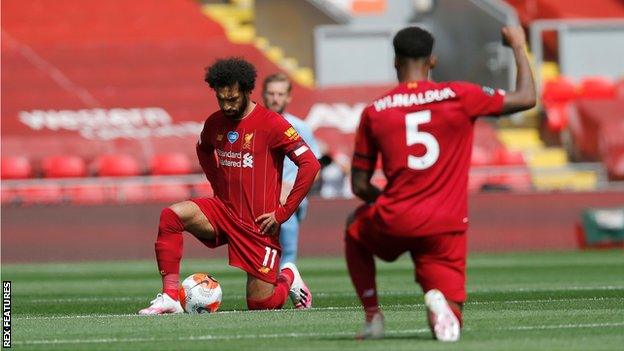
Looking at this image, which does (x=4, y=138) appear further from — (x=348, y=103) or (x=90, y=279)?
(x=90, y=279)

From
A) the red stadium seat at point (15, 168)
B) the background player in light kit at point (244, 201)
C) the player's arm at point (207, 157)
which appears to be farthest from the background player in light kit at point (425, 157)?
the red stadium seat at point (15, 168)

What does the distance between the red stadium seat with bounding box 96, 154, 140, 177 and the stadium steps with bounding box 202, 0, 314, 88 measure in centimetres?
546

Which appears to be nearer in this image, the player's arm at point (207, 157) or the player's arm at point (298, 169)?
the player's arm at point (298, 169)

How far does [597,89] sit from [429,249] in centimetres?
2439

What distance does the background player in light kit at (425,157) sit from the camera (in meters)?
8.64

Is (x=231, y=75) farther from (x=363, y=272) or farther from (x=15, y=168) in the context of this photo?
(x=15, y=168)

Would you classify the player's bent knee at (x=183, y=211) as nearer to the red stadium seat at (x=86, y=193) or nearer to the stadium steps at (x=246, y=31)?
the red stadium seat at (x=86, y=193)

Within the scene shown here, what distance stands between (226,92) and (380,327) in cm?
310

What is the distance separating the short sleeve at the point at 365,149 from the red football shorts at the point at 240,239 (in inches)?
122

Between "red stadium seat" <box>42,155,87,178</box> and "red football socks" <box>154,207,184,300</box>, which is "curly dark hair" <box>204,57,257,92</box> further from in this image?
"red stadium seat" <box>42,155,87,178</box>

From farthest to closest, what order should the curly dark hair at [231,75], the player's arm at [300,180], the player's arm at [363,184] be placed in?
the player's arm at [300,180], the curly dark hair at [231,75], the player's arm at [363,184]

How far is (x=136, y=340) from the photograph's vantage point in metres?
9.03

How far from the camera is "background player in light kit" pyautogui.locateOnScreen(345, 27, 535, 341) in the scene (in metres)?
8.64

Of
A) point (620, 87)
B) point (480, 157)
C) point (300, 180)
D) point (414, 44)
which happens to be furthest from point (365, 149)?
point (620, 87)
